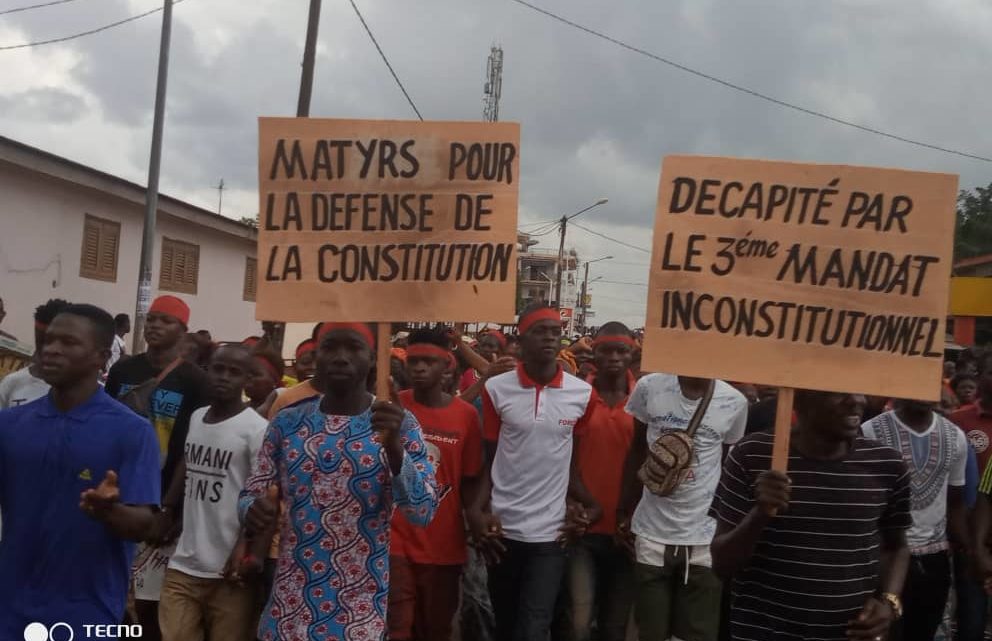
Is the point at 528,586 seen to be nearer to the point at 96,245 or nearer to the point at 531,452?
the point at 531,452

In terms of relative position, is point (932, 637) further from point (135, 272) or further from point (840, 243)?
point (135, 272)

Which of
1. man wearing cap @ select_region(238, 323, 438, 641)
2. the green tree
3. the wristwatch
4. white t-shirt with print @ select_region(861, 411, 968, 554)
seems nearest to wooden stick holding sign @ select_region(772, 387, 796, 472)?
the wristwatch

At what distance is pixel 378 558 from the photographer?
13.0 feet

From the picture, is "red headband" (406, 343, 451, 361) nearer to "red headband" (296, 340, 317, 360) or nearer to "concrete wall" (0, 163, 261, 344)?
"red headband" (296, 340, 317, 360)

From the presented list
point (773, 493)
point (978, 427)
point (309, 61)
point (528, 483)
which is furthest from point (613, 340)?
point (309, 61)

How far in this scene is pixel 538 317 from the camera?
5.93 metres

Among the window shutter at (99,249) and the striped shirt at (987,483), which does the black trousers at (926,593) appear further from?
the window shutter at (99,249)

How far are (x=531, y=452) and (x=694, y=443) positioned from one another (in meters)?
0.91

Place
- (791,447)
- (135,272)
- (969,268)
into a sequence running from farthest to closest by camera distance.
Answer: (969,268) → (135,272) → (791,447)

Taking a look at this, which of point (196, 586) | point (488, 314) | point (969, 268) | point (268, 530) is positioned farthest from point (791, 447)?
point (969, 268)

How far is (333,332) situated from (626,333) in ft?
8.65

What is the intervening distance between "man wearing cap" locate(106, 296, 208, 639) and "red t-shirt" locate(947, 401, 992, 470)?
4.80m

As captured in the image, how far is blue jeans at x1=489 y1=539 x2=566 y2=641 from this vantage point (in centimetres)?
557

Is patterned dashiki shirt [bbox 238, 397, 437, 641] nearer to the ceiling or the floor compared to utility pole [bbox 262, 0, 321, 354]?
nearer to the floor
